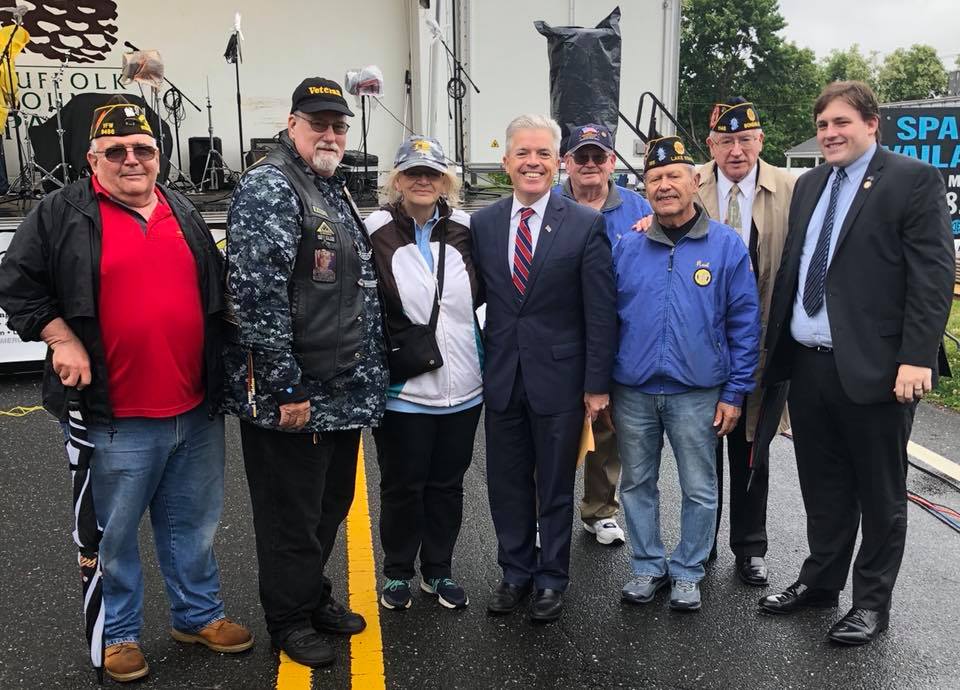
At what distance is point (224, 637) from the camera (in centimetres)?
282

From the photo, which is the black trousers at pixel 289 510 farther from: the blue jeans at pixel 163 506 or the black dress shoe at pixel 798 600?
the black dress shoe at pixel 798 600

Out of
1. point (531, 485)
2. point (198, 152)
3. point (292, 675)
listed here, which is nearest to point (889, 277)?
point (531, 485)

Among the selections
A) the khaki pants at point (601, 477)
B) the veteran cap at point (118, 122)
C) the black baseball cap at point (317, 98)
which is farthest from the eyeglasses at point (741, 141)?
the veteran cap at point (118, 122)

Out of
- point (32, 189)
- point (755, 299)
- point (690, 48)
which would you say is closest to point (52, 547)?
point (755, 299)

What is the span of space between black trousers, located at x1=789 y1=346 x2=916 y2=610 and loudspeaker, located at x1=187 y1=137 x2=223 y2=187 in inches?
344

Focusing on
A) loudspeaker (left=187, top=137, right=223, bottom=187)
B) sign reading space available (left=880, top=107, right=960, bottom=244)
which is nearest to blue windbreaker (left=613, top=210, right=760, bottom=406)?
sign reading space available (left=880, top=107, right=960, bottom=244)

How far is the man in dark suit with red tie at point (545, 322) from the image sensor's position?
2.96 metres

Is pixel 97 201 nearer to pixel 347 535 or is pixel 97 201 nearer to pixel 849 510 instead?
pixel 347 535

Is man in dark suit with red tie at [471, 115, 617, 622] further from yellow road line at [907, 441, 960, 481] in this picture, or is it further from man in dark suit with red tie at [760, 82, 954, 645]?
yellow road line at [907, 441, 960, 481]

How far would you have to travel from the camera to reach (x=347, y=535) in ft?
12.6

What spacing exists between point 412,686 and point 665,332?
1.57 metres

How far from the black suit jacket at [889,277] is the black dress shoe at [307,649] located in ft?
6.91

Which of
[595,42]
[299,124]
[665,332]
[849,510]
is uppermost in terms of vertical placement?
[595,42]

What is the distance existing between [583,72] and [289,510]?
567cm
